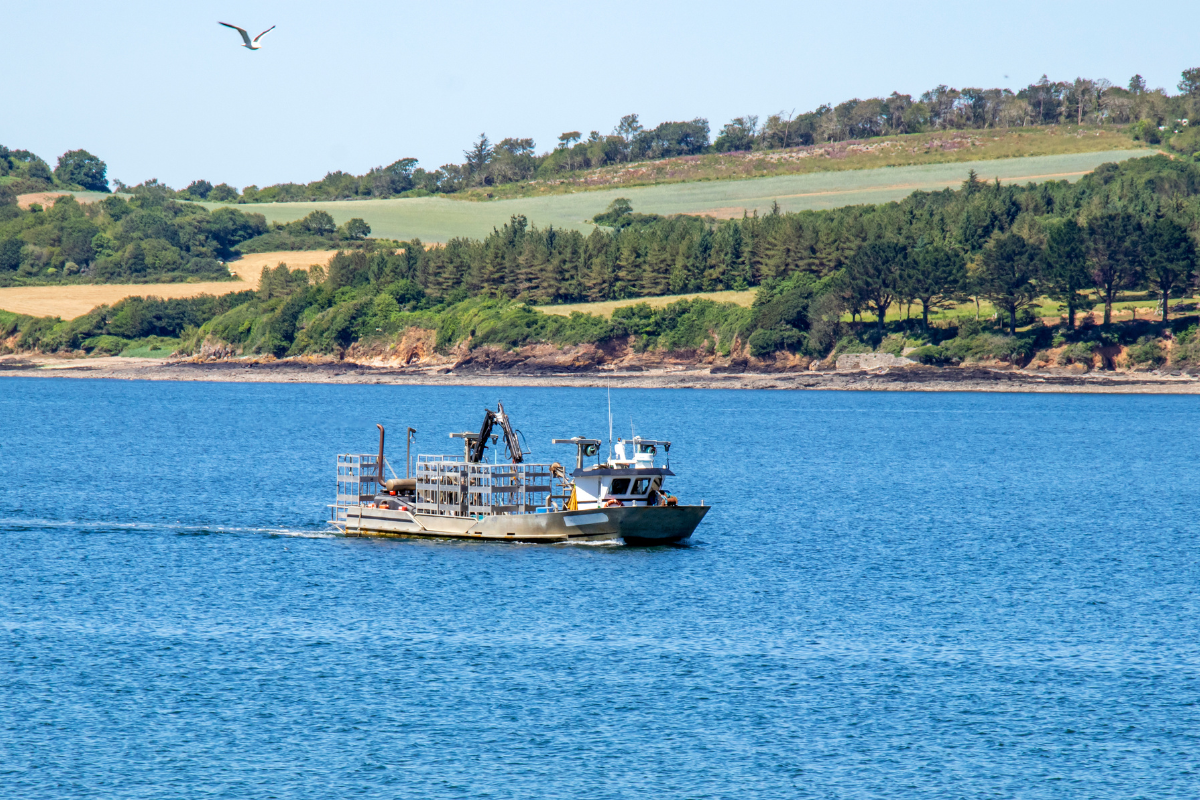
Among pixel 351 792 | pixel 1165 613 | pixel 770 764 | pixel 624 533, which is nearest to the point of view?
pixel 351 792

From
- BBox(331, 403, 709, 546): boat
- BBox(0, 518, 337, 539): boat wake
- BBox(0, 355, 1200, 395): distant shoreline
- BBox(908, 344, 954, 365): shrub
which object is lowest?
BBox(0, 355, 1200, 395): distant shoreline

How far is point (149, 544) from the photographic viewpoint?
57156 millimetres

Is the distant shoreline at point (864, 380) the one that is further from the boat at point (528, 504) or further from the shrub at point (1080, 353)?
the boat at point (528, 504)

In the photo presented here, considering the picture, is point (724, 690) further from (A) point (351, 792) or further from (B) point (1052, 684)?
(A) point (351, 792)

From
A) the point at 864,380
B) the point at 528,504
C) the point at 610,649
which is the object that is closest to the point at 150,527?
the point at 528,504

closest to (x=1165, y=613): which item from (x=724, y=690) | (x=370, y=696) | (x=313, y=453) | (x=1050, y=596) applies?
(x=1050, y=596)

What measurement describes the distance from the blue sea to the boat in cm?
97

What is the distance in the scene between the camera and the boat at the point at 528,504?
54.8 metres

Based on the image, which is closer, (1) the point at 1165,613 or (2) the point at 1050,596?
(1) the point at 1165,613

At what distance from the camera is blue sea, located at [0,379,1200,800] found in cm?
2966

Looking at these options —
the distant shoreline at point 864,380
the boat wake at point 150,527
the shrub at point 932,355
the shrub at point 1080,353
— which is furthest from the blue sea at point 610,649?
the shrub at point 932,355

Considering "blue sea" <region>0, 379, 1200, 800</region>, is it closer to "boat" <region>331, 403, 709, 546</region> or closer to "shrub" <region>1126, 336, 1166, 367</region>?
"boat" <region>331, 403, 709, 546</region>

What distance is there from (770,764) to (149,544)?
35387 mm

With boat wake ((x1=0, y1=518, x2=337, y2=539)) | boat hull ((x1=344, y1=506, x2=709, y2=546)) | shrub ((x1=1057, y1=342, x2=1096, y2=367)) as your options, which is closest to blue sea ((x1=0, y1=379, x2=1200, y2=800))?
boat wake ((x1=0, y1=518, x2=337, y2=539))
